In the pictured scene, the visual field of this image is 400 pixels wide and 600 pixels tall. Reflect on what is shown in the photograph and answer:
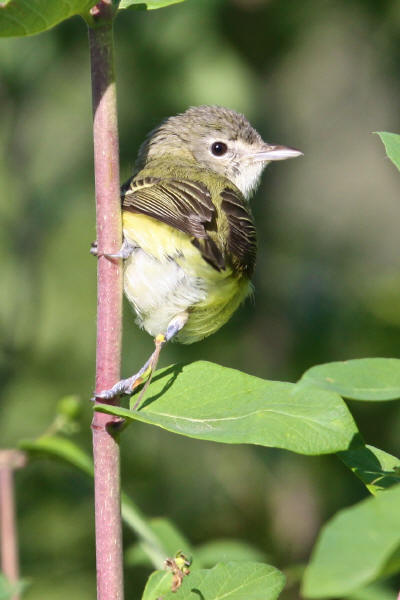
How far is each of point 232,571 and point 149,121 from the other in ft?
12.6

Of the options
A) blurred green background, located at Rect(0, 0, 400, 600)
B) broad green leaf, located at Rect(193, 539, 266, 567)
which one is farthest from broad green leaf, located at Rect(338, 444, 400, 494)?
blurred green background, located at Rect(0, 0, 400, 600)

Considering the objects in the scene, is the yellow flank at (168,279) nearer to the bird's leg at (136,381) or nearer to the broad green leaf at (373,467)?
the bird's leg at (136,381)

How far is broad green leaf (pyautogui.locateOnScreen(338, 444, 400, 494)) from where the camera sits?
4.92ft

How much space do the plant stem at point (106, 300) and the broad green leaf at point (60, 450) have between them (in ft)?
2.38

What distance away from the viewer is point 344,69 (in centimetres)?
676

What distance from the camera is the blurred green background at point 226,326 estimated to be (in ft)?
15.4

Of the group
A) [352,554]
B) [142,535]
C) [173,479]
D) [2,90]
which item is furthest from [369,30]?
[352,554]

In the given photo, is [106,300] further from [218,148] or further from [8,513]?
[218,148]

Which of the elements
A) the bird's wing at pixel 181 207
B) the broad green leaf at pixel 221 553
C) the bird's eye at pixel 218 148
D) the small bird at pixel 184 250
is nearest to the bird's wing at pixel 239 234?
the small bird at pixel 184 250

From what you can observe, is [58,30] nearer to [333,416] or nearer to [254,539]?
[254,539]

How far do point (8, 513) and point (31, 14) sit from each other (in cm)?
156

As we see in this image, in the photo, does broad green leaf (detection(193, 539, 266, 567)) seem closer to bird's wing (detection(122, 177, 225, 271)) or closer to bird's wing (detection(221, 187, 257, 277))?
bird's wing (detection(221, 187, 257, 277))

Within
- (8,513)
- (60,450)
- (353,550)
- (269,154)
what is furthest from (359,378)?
(269,154)

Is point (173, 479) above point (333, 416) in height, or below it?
below
